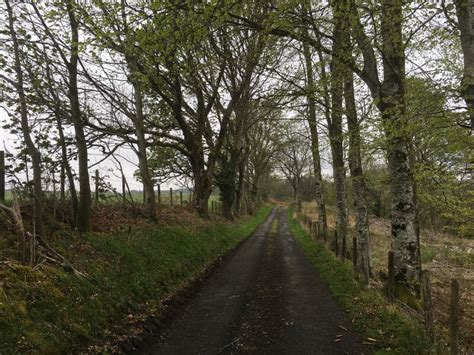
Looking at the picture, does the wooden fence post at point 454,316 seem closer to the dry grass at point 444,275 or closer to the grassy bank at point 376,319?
the grassy bank at point 376,319

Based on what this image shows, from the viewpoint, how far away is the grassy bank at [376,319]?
6.00 metres

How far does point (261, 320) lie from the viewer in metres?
7.52

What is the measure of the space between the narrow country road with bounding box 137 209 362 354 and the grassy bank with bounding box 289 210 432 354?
0.27m

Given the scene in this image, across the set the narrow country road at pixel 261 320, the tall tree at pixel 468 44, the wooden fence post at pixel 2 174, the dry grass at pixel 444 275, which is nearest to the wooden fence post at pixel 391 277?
the dry grass at pixel 444 275

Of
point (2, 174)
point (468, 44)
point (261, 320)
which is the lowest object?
point (261, 320)

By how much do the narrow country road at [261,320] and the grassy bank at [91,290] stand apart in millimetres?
1007

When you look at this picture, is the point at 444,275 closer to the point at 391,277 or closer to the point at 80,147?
the point at 391,277

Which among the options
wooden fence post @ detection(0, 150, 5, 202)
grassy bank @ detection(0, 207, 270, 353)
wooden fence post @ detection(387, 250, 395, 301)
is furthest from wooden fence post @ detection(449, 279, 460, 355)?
wooden fence post @ detection(0, 150, 5, 202)

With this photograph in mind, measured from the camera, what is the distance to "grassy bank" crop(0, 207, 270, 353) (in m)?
5.34

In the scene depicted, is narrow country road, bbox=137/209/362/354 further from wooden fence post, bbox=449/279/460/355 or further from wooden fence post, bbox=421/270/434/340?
wooden fence post, bbox=449/279/460/355

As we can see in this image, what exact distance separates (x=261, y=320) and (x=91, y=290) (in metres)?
3.60

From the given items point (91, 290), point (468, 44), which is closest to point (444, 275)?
point (468, 44)

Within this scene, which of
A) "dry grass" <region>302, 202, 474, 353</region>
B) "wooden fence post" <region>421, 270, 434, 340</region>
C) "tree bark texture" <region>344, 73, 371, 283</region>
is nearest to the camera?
"wooden fence post" <region>421, 270, 434, 340</region>

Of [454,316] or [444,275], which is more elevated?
[454,316]
